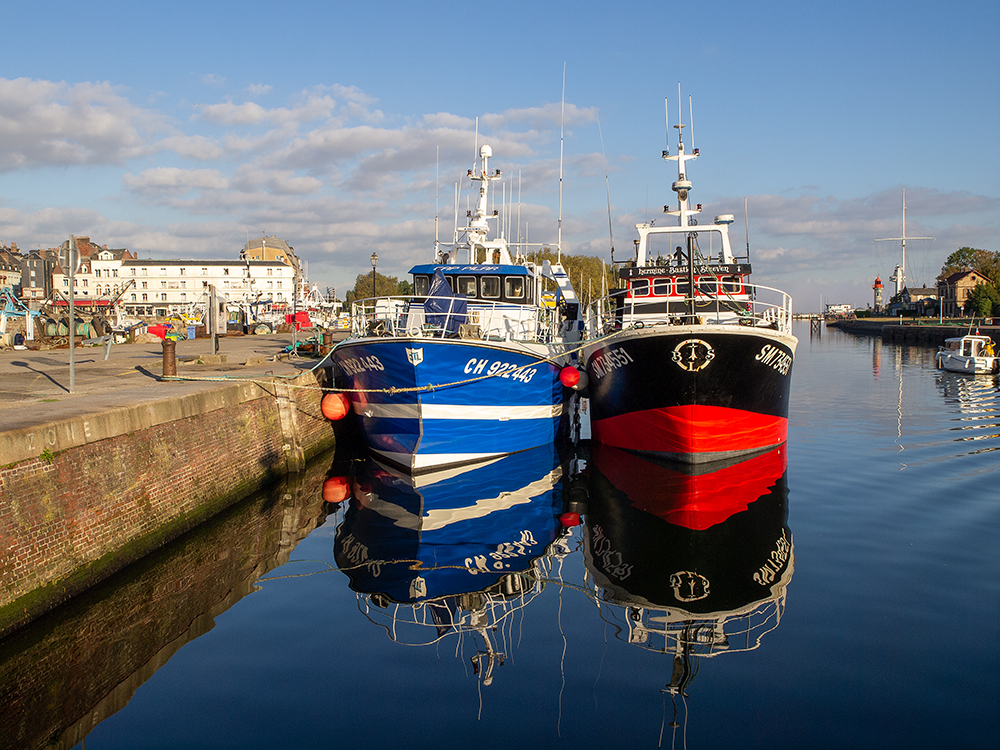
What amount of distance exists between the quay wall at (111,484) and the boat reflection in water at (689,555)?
Result: 6.12 meters

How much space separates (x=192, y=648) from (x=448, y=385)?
8.26 m


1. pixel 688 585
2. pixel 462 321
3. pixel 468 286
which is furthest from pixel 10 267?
pixel 688 585

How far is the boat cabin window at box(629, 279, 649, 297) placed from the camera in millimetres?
18906

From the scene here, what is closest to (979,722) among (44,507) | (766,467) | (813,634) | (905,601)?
(813,634)

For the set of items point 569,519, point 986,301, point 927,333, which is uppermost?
point 986,301

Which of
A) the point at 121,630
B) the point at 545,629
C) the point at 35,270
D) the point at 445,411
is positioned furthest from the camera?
the point at 35,270

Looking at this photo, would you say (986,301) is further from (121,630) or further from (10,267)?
(10,267)

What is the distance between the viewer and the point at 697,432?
15.2 m

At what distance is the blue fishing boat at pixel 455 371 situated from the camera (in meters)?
14.7

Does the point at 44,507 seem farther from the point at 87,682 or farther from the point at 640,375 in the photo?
the point at 640,375

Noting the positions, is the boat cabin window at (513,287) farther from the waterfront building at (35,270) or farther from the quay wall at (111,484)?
the waterfront building at (35,270)

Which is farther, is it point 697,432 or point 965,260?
point 965,260

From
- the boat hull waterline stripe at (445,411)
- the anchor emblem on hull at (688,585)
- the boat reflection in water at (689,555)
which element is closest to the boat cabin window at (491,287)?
Result: the boat hull waterline stripe at (445,411)

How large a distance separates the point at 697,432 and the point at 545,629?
8.52m
